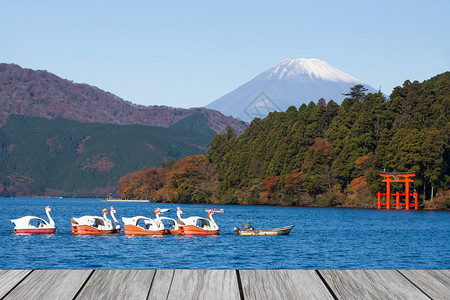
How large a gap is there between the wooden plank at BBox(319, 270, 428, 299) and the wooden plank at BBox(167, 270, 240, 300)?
1.90 feet

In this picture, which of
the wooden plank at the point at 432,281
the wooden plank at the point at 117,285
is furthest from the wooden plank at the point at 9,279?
the wooden plank at the point at 432,281

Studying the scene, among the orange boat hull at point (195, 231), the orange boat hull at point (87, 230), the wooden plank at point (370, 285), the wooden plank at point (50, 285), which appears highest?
the wooden plank at point (370, 285)

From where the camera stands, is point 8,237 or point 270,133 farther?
point 270,133

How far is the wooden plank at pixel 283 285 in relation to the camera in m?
3.76

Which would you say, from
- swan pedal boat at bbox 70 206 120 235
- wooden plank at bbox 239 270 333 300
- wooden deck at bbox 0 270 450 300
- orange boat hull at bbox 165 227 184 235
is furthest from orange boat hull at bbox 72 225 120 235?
wooden plank at bbox 239 270 333 300

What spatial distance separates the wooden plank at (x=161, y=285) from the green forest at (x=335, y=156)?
82.4 m

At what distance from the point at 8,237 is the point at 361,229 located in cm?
2742

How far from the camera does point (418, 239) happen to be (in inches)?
Answer: 1794

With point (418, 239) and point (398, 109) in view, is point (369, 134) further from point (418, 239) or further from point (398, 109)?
point (418, 239)

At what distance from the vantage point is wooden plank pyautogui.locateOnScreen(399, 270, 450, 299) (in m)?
3.76

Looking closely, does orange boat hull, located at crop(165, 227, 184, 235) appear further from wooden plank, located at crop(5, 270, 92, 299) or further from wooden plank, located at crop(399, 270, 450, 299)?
wooden plank, located at crop(399, 270, 450, 299)

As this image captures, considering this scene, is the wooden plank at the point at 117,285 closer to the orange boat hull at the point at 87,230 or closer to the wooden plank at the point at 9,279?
the wooden plank at the point at 9,279

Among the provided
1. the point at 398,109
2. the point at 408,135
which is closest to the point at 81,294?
the point at 408,135

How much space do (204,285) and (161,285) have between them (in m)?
0.25
